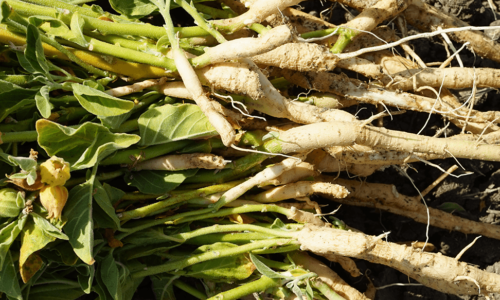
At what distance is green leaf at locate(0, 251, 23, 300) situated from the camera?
138 centimetres

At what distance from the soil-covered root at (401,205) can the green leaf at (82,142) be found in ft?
3.14

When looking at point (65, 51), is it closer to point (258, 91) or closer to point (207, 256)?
point (258, 91)

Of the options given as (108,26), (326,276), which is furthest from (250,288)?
(108,26)

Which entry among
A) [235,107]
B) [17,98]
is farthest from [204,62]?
[17,98]

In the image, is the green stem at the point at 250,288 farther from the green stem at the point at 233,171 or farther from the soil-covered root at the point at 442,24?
the soil-covered root at the point at 442,24

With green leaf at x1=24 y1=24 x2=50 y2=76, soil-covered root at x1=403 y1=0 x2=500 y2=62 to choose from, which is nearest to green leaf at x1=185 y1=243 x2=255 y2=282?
green leaf at x1=24 y1=24 x2=50 y2=76

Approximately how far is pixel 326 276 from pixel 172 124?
88 cm

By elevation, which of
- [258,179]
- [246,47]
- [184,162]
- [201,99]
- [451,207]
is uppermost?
[246,47]

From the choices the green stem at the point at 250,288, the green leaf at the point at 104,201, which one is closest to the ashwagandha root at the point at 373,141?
the green stem at the point at 250,288

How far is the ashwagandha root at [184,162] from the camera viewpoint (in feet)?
5.28

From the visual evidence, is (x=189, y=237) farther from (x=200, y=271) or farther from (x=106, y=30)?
(x=106, y=30)

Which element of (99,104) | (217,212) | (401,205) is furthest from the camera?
(401,205)

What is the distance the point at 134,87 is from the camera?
62.0 inches

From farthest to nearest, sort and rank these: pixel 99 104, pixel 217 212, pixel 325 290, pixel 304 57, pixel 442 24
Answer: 1. pixel 442 24
2. pixel 325 290
3. pixel 217 212
4. pixel 304 57
5. pixel 99 104
